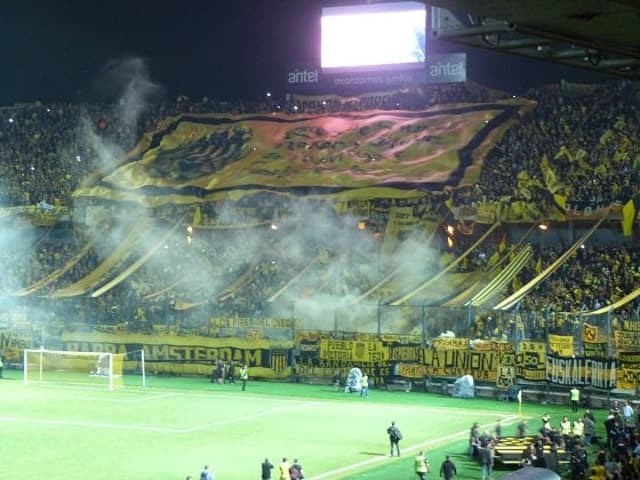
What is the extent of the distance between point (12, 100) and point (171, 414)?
4182 centimetres

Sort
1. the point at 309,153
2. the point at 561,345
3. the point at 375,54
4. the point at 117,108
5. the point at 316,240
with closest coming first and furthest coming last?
1. the point at 561,345
2. the point at 316,240
3. the point at 375,54
4. the point at 309,153
5. the point at 117,108

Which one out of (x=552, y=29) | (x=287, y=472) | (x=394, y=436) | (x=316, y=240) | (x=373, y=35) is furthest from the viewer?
(x=373, y=35)

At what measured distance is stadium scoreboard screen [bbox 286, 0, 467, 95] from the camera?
208 ft

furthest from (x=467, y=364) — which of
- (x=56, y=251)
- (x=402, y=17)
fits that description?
(x=56, y=251)

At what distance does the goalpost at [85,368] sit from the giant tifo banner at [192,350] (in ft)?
1.80

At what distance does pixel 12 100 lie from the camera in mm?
78438

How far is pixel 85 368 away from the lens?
192 ft

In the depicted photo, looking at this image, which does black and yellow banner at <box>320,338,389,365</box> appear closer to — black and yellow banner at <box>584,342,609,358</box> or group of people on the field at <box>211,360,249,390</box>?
group of people on the field at <box>211,360,249,390</box>

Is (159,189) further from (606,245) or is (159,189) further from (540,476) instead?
(540,476)

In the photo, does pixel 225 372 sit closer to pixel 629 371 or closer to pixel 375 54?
pixel 629 371

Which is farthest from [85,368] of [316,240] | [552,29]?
[552,29]

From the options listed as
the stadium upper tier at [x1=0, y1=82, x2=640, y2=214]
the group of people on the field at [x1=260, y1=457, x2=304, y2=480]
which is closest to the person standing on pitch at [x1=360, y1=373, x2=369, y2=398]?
the stadium upper tier at [x1=0, y1=82, x2=640, y2=214]

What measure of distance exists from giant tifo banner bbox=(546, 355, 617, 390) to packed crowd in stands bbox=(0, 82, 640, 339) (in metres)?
1.80

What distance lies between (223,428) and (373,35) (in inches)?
1257
